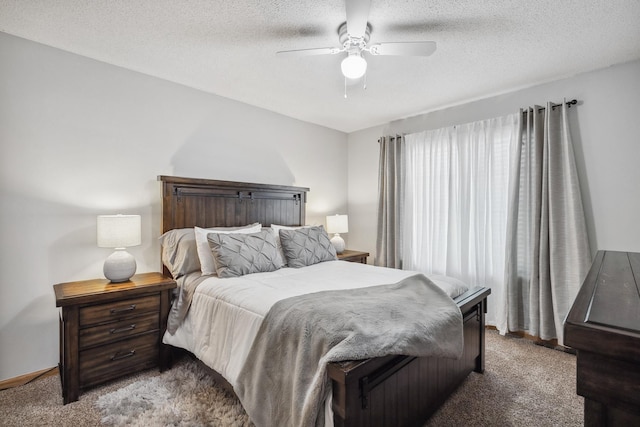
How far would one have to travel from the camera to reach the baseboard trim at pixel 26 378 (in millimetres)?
2159

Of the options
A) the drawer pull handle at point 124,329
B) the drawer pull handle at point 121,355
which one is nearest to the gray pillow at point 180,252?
the drawer pull handle at point 124,329

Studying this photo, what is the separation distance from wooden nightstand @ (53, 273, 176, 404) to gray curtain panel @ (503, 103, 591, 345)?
3249mm

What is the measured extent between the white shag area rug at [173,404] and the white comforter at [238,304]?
23 cm

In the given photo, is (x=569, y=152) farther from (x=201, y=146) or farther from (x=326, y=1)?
(x=201, y=146)

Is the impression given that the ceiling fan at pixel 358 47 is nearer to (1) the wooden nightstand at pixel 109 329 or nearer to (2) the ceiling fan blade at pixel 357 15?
(2) the ceiling fan blade at pixel 357 15

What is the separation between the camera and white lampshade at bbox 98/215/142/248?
7.40ft

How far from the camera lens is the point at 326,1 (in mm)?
1810

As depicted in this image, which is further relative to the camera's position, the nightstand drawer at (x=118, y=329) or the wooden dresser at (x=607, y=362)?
the nightstand drawer at (x=118, y=329)

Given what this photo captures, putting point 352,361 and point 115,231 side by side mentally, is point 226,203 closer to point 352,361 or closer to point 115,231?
point 115,231

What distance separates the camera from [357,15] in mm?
1684

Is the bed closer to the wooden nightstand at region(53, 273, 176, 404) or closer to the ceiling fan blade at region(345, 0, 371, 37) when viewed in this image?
the wooden nightstand at region(53, 273, 176, 404)

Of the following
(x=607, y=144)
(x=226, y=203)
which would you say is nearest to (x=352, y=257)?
(x=226, y=203)

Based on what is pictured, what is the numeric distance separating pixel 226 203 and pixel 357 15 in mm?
2192

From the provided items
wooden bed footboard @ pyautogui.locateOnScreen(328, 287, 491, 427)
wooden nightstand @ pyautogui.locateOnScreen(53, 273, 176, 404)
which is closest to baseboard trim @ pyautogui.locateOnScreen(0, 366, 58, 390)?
wooden nightstand @ pyautogui.locateOnScreen(53, 273, 176, 404)
